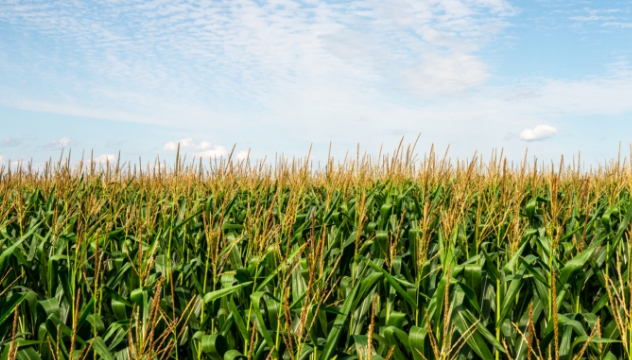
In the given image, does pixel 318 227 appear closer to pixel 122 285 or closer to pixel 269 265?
pixel 269 265

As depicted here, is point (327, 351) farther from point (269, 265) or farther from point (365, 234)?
point (365, 234)

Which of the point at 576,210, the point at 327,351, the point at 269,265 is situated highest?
the point at 576,210

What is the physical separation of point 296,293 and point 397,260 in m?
0.92

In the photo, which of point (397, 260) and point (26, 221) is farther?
point (26, 221)

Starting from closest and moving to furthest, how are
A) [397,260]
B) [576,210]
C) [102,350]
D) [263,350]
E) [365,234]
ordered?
1. [102,350]
2. [263,350]
3. [397,260]
4. [365,234]
5. [576,210]

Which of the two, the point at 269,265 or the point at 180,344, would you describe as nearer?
the point at 180,344

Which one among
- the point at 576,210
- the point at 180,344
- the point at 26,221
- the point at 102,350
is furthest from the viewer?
the point at 26,221

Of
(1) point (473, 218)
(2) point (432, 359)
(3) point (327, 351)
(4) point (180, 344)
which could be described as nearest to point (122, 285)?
(4) point (180, 344)

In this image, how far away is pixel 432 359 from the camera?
3090mm

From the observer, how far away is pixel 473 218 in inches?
221

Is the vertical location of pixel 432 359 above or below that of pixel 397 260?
below

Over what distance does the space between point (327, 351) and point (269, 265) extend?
1170mm

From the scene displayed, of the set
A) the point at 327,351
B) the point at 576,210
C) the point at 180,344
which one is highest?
the point at 576,210

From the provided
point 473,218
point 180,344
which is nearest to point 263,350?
point 180,344
